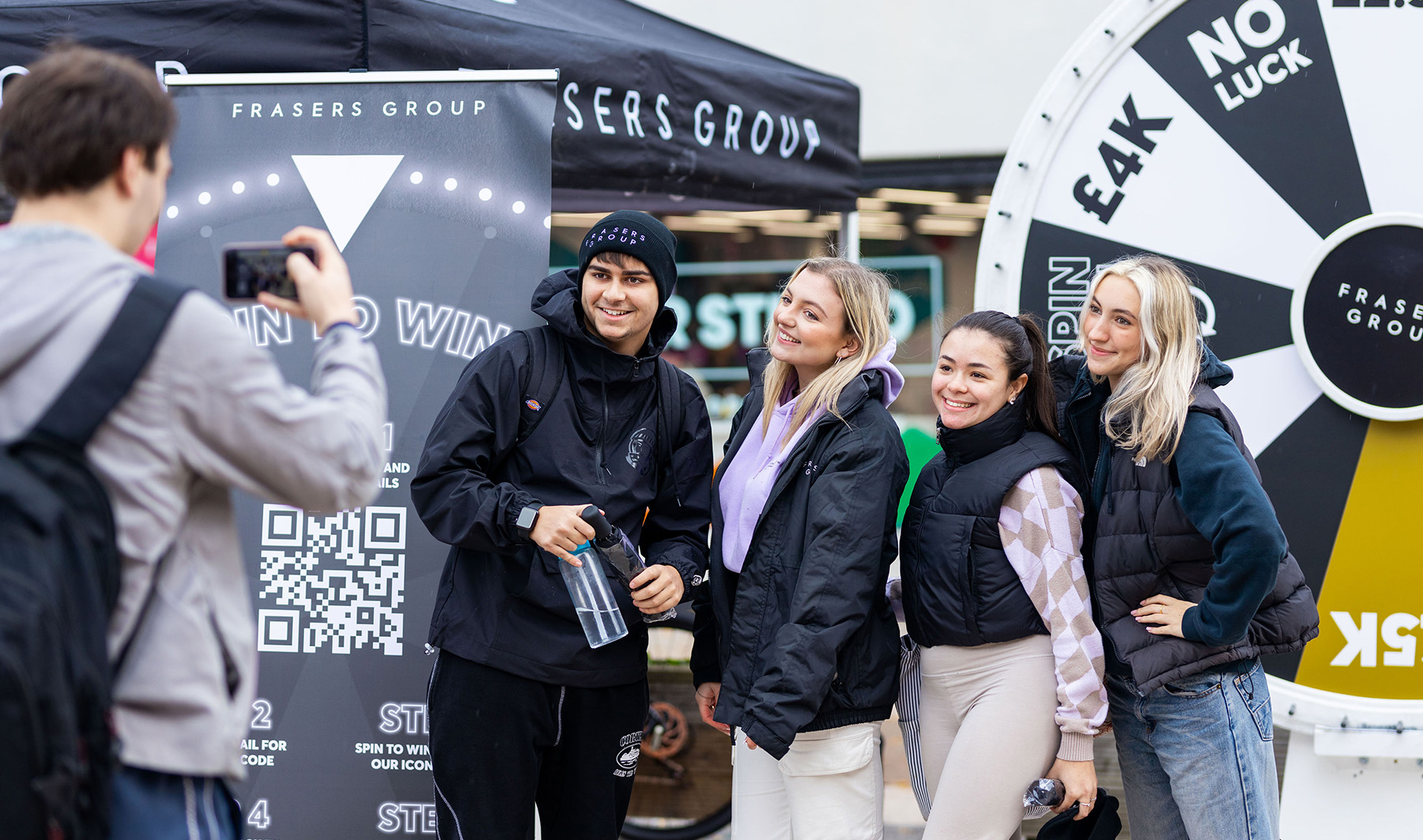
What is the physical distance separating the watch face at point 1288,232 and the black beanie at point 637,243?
1.04m

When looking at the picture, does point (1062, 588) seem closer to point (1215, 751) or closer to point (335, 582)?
point (1215, 751)

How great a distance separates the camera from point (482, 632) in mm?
2309

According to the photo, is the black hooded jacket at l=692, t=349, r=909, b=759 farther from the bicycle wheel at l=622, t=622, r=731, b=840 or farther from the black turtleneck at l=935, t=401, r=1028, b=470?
the bicycle wheel at l=622, t=622, r=731, b=840

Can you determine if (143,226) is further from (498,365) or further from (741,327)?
(741,327)

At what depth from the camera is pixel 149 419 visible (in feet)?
4.17

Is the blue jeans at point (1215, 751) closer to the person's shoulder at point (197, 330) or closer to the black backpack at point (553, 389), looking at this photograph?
the black backpack at point (553, 389)

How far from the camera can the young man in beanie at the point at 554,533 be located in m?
2.29

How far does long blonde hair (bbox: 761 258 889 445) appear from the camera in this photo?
2385mm

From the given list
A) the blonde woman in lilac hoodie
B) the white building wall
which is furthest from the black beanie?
the white building wall

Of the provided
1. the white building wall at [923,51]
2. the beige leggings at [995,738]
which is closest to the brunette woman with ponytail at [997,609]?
the beige leggings at [995,738]

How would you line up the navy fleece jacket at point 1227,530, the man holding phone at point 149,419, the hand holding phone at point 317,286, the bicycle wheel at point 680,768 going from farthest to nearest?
the bicycle wheel at point 680,768, the navy fleece jacket at point 1227,530, the hand holding phone at point 317,286, the man holding phone at point 149,419

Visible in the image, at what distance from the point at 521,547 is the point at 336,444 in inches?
39.4

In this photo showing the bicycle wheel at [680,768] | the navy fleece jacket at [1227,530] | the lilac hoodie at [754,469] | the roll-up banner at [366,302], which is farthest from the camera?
the bicycle wheel at [680,768]

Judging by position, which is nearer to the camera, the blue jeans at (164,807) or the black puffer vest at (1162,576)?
the blue jeans at (164,807)
